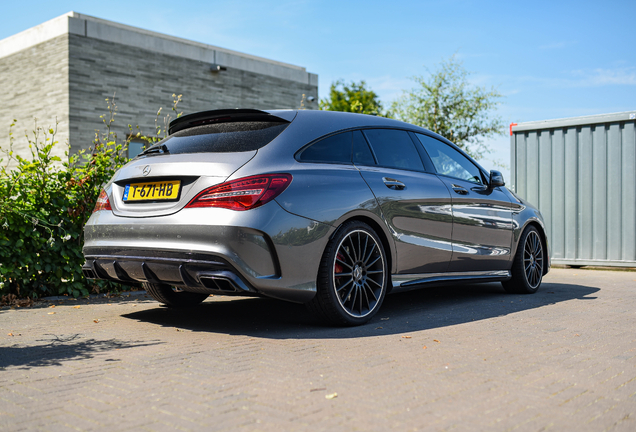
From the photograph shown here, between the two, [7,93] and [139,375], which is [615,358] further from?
[7,93]

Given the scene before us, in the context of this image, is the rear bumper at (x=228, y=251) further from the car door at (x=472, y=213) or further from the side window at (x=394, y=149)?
the car door at (x=472, y=213)

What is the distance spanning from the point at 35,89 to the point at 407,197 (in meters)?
16.4

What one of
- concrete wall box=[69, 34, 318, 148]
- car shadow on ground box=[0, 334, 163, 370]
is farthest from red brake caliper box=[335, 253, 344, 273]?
concrete wall box=[69, 34, 318, 148]

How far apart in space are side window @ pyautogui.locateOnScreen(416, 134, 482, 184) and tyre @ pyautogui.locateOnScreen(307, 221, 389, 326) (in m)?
1.47

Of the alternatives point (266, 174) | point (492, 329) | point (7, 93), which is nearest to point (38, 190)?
point (266, 174)

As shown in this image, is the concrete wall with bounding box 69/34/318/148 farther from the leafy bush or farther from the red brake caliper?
the red brake caliper

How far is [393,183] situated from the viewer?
5203mm

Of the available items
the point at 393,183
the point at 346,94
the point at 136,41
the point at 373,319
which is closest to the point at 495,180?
the point at 393,183

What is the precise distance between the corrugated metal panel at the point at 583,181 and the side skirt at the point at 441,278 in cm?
484

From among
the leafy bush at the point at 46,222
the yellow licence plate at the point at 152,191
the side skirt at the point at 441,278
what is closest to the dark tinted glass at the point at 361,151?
the side skirt at the point at 441,278

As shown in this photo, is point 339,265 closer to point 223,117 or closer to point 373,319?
point 373,319

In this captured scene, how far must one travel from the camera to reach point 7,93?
64.0 feet

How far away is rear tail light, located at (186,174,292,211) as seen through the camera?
415 cm

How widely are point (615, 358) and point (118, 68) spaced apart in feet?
56.7
